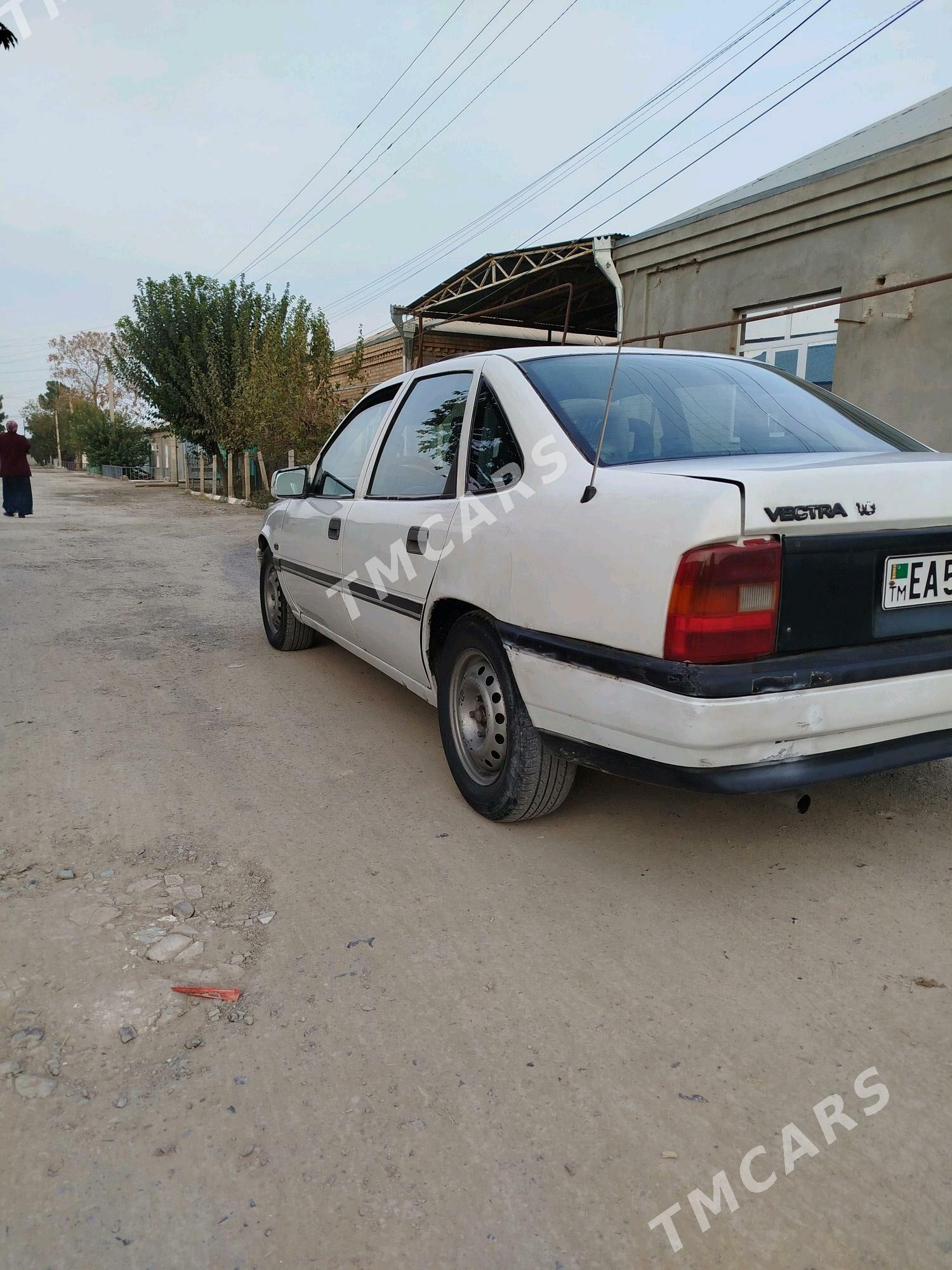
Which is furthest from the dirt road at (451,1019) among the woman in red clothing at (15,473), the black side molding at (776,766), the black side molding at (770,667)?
the woman in red clothing at (15,473)

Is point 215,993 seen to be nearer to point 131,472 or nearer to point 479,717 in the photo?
point 479,717

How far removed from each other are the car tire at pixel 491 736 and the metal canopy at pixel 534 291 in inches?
358

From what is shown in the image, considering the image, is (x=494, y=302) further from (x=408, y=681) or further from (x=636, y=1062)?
(x=636, y=1062)

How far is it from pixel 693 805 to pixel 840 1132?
1.62m

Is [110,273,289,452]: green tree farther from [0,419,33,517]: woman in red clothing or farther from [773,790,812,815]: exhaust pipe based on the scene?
[773,790,812,815]: exhaust pipe

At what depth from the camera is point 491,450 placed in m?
3.24

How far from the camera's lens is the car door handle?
3.51m

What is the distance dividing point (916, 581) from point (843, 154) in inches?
396

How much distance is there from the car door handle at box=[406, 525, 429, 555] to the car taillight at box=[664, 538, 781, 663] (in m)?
1.43

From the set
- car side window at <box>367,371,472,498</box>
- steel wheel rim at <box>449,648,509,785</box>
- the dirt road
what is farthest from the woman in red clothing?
steel wheel rim at <box>449,648,509,785</box>

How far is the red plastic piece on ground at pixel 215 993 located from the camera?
2.27 metres

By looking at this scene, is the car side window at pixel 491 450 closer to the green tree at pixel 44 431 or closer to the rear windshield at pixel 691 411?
the rear windshield at pixel 691 411

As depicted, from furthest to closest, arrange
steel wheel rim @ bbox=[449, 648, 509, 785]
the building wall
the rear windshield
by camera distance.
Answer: the building wall < steel wheel rim @ bbox=[449, 648, 509, 785] < the rear windshield

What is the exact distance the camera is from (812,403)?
3.33 m
